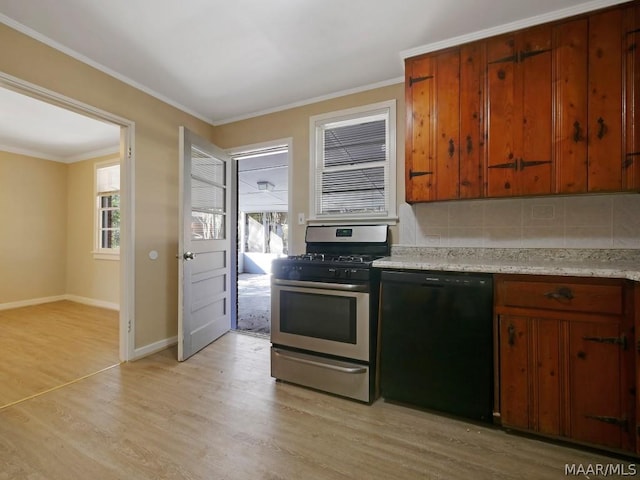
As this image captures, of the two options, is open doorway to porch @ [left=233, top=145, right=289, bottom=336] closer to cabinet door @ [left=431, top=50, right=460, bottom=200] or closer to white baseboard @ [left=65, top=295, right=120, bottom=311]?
cabinet door @ [left=431, top=50, right=460, bottom=200]

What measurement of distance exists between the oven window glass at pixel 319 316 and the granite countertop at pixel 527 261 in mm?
385

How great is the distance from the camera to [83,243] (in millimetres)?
4891

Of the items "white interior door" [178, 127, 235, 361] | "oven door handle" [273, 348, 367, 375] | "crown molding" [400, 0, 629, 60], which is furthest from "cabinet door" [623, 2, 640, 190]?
"white interior door" [178, 127, 235, 361]

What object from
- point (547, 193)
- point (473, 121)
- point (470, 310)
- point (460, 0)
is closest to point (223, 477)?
point (470, 310)

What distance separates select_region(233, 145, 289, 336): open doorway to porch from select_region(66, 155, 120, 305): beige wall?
6.96ft

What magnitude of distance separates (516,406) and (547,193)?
1.26 meters

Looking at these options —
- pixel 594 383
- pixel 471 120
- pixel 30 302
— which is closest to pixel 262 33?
pixel 471 120

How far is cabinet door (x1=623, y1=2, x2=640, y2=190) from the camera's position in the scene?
1613 millimetres

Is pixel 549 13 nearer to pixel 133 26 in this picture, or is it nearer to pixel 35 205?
pixel 133 26

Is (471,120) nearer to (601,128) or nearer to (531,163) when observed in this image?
(531,163)

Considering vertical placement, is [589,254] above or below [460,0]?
below

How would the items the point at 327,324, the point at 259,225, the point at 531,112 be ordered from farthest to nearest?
1. the point at 259,225
2. the point at 327,324
3. the point at 531,112

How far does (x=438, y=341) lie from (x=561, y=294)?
0.67m

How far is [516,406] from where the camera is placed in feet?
5.27
